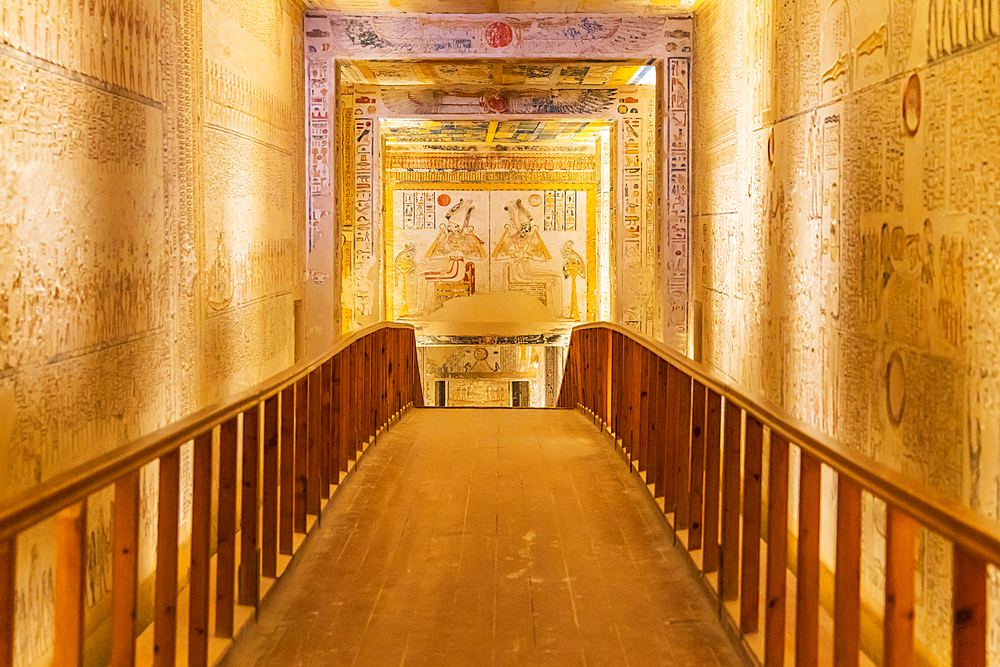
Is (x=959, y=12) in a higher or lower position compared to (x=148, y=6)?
lower

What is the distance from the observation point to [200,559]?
8.52 feet

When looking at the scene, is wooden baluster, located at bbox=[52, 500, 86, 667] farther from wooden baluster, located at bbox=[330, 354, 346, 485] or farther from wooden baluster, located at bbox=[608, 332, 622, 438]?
wooden baluster, located at bbox=[608, 332, 622, 438]

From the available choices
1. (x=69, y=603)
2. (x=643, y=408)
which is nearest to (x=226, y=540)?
(x=69, y=603)

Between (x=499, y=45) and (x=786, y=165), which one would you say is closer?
(x=786, y=165)

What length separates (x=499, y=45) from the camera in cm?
789

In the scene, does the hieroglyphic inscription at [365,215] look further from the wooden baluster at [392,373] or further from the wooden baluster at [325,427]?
the wooden baluster at [325,427]

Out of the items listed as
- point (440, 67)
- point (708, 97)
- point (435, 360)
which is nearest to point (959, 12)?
point (708, 97)

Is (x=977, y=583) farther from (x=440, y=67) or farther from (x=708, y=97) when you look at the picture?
(x=440, y=67)

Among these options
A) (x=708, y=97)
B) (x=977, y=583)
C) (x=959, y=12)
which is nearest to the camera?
(x=977, y=583)

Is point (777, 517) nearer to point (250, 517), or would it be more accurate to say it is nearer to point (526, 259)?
point (250, 517)

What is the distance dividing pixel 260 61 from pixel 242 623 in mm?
4767

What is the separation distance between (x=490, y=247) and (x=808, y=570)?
641 inches

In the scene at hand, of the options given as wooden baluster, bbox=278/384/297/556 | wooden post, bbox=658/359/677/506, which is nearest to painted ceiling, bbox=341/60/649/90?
wooden post, bbox=658/359/677/506

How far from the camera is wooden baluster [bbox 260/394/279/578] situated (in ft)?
11.2
